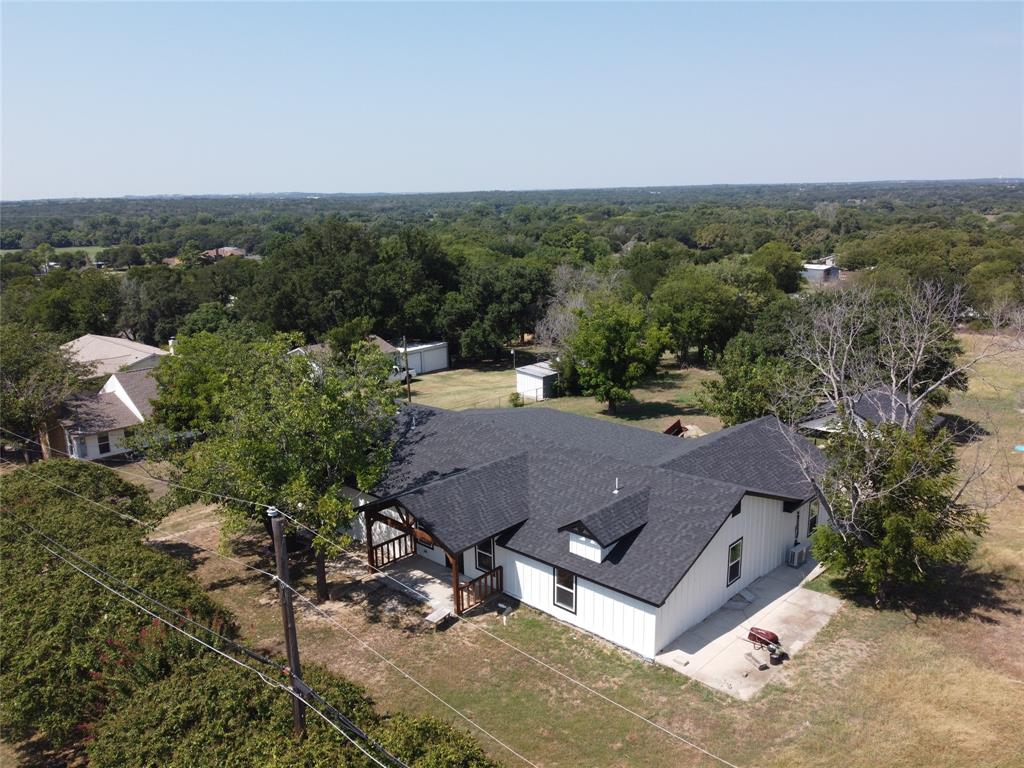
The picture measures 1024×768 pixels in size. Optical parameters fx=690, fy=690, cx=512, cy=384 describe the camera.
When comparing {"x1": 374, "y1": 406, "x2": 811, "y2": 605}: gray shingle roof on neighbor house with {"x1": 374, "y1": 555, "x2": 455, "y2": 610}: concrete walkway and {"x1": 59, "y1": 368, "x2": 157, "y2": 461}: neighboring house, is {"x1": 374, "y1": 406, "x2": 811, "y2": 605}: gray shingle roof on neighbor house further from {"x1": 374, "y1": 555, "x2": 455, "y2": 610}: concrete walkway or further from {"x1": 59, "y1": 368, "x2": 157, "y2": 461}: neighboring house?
{"x1": 59, "y1": 368, "x2": 157, "y2": 461}: neighboring house

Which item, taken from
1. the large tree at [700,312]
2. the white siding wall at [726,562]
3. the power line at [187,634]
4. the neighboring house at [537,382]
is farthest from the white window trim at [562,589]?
the large tree at [700,312]

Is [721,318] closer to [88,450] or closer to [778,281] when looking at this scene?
[778,281]

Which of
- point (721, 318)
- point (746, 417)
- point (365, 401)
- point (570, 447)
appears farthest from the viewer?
point (721, 318)

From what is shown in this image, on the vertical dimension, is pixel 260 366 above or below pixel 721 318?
above

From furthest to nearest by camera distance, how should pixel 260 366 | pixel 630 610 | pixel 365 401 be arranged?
pixel 260 366
pixel 365 401
pixel 630 610

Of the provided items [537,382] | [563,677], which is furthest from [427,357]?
[563,677]

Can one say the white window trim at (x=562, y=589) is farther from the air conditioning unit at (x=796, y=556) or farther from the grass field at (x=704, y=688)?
the air conditioning unit at (x=796, y=556)

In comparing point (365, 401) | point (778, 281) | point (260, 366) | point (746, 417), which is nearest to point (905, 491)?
point (746, 417)

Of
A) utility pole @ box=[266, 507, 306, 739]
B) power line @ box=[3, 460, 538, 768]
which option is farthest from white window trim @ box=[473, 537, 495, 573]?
utility pole @ box=[266, 507, 306, 739]
